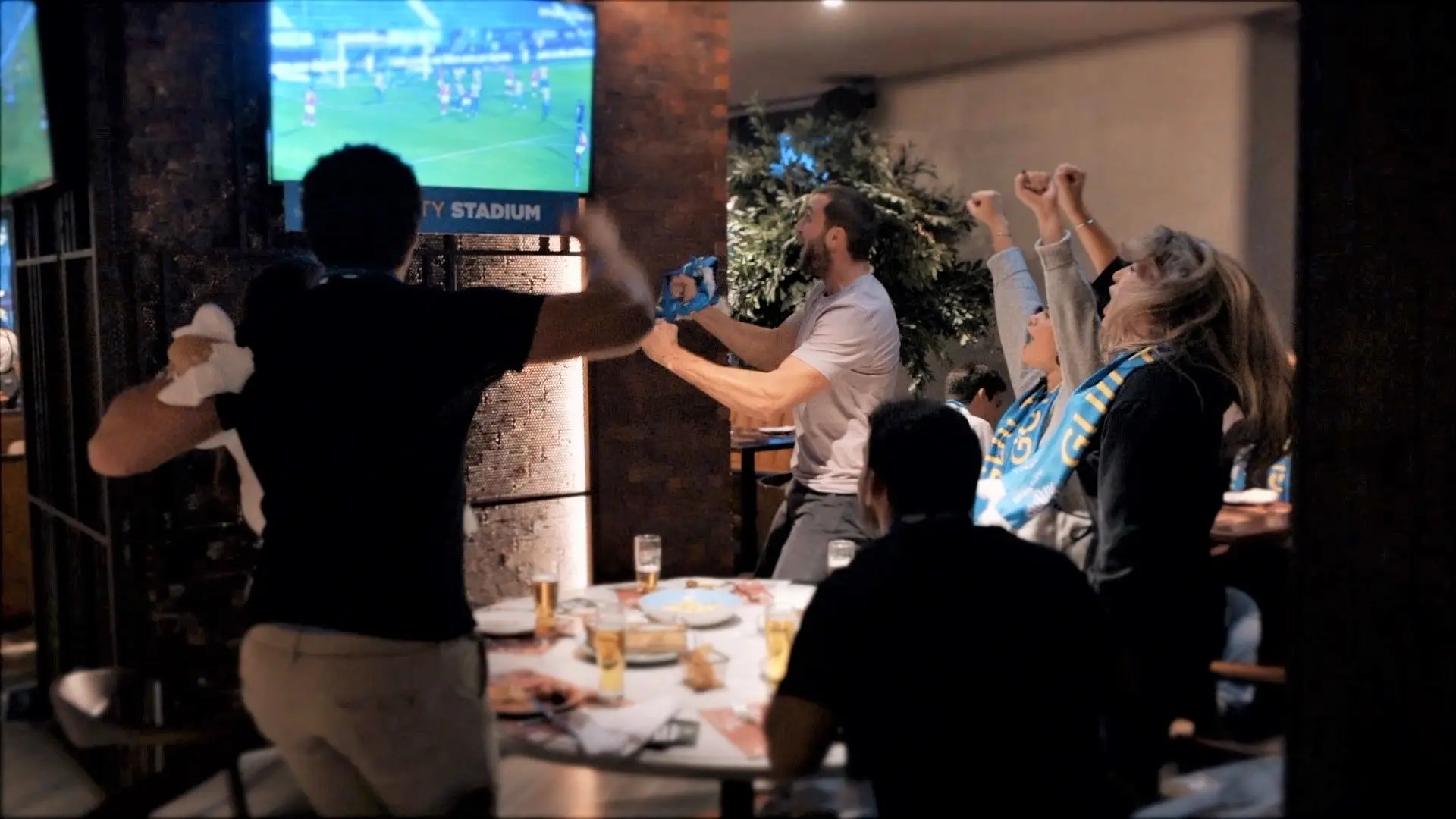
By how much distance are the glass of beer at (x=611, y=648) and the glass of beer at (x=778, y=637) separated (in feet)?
0.56

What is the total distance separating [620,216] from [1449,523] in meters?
0.91

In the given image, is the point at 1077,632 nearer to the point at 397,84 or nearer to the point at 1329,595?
the point at 1329,595

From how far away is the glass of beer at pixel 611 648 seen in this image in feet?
4.62

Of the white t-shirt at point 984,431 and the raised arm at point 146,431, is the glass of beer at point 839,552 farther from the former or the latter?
the raised arm at point 146,431

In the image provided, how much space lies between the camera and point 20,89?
122 centimetres

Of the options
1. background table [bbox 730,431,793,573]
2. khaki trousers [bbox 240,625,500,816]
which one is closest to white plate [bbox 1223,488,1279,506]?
background table [bbox 730,431,793,573]

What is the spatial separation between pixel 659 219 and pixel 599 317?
0.30 m

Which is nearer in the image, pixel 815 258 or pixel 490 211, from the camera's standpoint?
pixel 490 211

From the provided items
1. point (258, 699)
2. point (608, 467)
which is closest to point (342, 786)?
point (258, 699)

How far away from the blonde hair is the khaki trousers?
1200mm

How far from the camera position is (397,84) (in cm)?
128

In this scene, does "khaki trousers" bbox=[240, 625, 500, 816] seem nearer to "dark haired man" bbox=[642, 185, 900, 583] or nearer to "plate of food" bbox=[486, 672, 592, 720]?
"plate of food" bbox=[486, 672, 592, 720]

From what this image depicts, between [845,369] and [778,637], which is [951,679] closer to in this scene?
[778,637]

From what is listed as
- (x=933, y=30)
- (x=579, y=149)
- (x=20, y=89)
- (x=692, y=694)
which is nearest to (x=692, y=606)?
(x=692, y=694)
